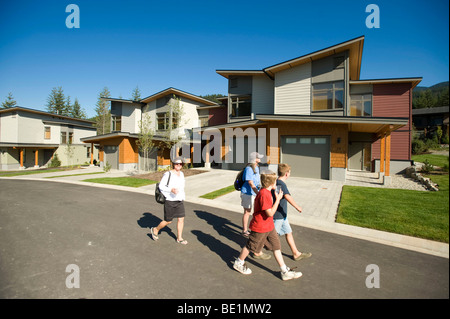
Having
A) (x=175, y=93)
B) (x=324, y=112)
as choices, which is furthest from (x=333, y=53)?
(x=175, y=93)

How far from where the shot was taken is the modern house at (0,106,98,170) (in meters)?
28.5

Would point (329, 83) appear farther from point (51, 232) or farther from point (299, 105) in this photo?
point (51, 232)

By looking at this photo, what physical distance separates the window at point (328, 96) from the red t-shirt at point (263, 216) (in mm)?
14022

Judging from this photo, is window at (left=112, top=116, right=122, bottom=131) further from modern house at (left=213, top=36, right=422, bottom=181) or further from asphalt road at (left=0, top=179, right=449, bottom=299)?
asphalt road at (left=0, top=179, right=449, bottom=299)

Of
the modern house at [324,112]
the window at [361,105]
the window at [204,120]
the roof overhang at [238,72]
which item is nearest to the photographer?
the modern house at [324,112]

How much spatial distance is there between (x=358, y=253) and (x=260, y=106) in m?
16.4

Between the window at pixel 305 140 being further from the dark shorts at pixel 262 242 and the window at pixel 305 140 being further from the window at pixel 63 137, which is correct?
the window at pixel 63 137

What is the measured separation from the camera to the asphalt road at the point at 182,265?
3264 mm

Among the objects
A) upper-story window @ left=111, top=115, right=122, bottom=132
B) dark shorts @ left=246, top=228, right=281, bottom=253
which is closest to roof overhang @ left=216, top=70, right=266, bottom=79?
upper-story window @ left=111, top=115, right=122, bottom=132

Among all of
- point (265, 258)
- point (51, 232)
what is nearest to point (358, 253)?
point (265, 258)

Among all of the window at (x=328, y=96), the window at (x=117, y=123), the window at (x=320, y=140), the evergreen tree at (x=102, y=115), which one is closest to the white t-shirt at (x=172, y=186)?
the window at (x=320, y=140)

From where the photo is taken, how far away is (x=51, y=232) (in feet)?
18.3

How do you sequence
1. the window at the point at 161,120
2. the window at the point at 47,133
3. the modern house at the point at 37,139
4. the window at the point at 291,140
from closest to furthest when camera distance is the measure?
the window at the point at 291,140, the window at the point at 161,120, the modern house at the point at 37,139, the window at the point at 47,133

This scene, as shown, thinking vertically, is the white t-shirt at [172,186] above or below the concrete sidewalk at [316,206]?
above
